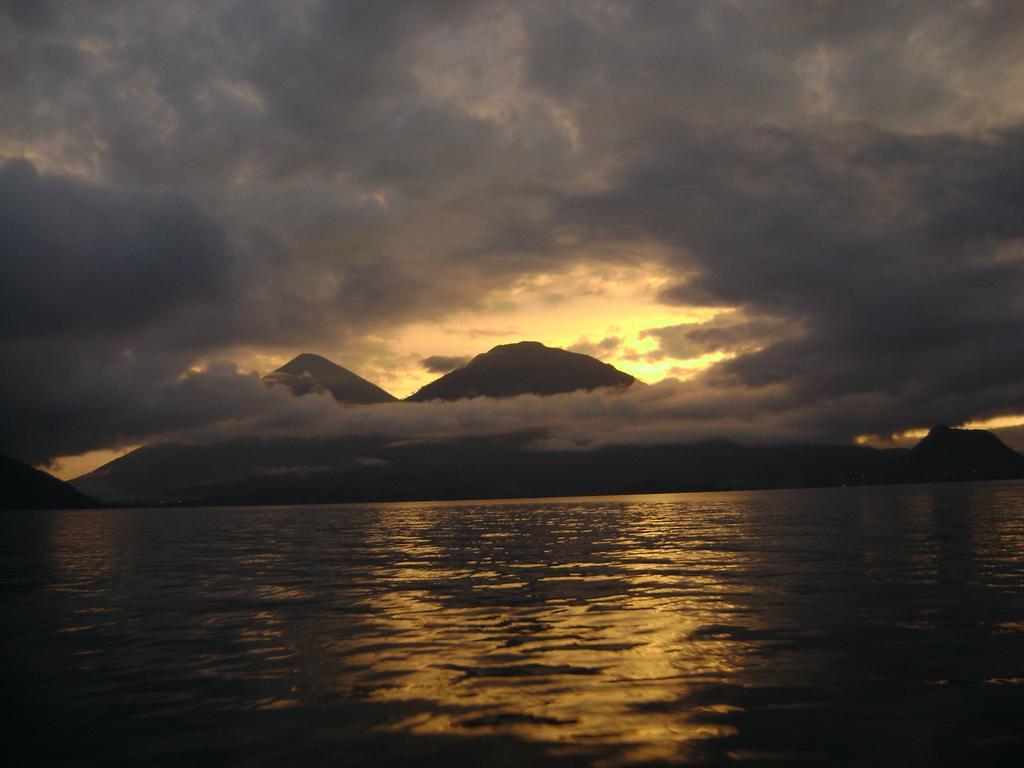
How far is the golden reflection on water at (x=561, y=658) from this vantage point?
1474 centimetres

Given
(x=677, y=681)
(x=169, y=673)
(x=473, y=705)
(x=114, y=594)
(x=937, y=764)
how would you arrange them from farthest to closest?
(x=114, y=594)
(x=169, y=673)
(x=677, y=681)
(x=473, y=705)
(x=937, y=764)

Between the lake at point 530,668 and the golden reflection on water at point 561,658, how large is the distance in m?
0.09

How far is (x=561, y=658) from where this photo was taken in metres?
20.2

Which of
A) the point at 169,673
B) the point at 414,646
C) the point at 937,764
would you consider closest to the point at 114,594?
the point at 169,673

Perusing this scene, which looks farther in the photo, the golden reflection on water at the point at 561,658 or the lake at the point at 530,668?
the golden reflection on water at the point at 561,658

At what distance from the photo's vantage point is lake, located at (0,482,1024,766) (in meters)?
13.8

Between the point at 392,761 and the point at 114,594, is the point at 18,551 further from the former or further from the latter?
the point at 392,761

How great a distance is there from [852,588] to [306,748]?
1046 inches

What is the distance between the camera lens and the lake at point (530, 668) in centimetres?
1377

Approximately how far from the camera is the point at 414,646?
22.6m

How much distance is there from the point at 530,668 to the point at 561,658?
4.32 feet

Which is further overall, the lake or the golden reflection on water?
the golden reflection on water

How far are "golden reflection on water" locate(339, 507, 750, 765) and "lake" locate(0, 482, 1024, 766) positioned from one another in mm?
94

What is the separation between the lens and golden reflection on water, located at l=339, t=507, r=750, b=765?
1474 centimetres
